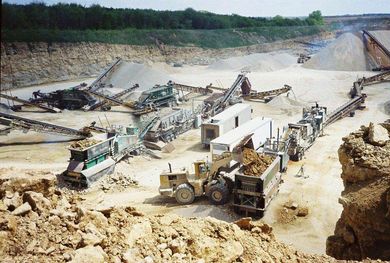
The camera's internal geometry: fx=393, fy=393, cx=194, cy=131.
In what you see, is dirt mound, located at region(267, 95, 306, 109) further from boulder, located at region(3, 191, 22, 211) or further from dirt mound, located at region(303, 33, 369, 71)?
boulder, located at region(3, 191, 22, 211)

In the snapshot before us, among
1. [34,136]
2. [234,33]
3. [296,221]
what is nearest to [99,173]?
[296,221]

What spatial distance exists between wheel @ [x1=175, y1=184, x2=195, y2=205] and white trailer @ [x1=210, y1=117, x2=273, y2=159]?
2917mm

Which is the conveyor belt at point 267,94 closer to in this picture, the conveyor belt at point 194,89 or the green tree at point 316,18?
the conveyor belt at point 194,89

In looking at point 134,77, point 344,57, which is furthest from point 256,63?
point 134,77

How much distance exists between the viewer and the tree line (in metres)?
48.5

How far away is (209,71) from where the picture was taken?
2240 inches

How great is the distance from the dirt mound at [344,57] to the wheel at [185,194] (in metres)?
41.8

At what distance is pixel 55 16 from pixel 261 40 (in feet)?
150

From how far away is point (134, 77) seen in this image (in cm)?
4406

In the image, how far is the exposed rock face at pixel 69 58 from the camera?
44.9 m

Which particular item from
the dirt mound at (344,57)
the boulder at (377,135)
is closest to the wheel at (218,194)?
the boulder at (377,135)

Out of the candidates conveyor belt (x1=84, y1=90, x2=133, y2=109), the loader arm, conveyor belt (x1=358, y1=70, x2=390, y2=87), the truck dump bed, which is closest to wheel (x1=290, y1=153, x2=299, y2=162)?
the loader arm

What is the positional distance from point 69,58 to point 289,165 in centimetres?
3978

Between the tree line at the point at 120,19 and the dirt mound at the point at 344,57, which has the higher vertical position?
the tree line at the point at 120,19
